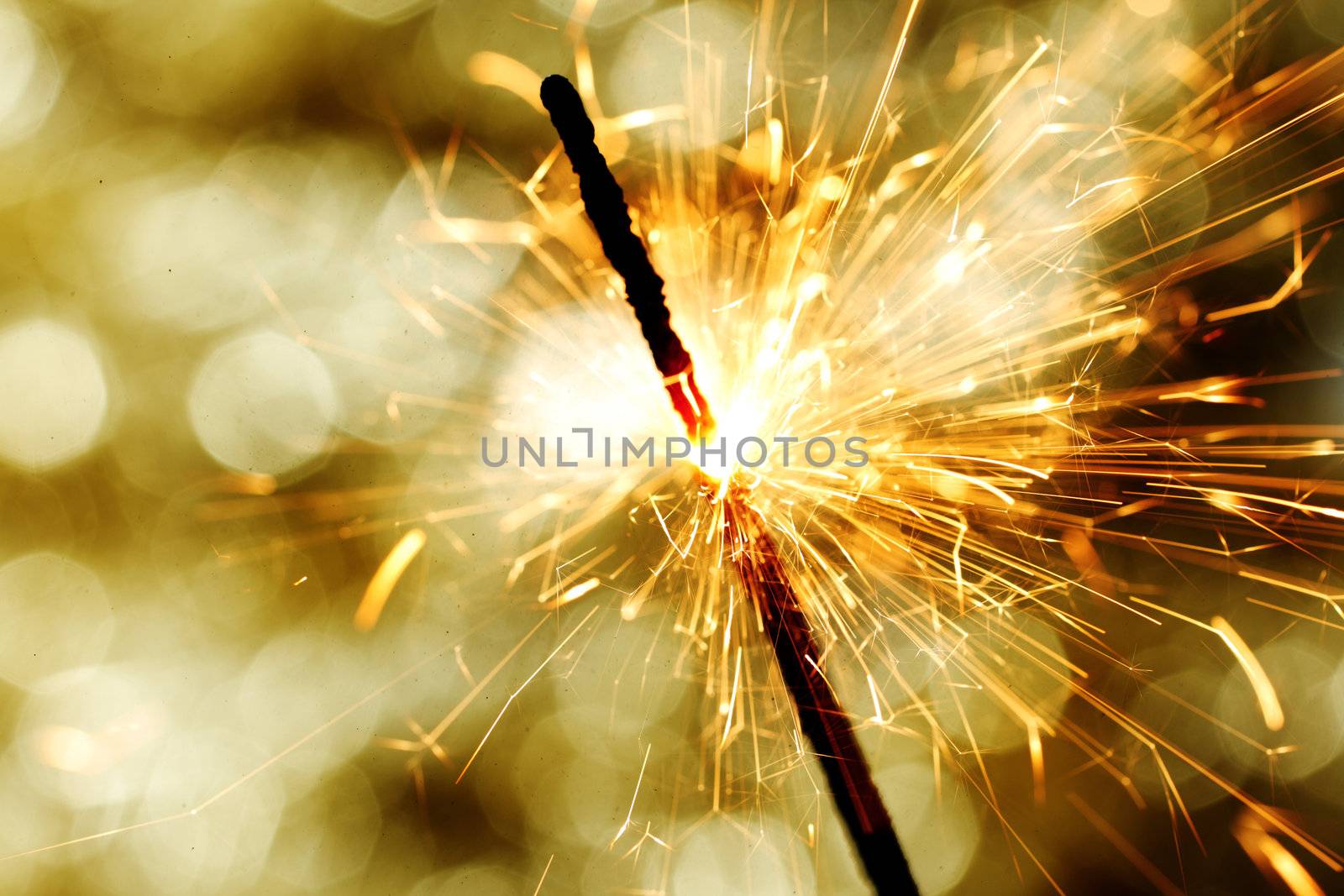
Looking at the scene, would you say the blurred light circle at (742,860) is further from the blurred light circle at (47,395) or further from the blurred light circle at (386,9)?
the blurred light circle at (386,9)

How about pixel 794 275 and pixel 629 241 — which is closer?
pixel 629 241

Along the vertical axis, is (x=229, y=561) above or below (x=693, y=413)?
below

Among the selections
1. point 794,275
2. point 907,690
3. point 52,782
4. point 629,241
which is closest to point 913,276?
point 794,275

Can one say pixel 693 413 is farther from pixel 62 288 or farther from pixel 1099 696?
pixel 62 288

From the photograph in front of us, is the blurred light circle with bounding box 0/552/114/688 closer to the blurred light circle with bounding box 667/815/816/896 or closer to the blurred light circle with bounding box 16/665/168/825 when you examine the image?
the blurred light circle with bounding box 16/665/168/825

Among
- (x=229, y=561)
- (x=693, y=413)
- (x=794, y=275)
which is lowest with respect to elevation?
(x=229, y=561)

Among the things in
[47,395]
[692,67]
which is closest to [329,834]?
[47,395]

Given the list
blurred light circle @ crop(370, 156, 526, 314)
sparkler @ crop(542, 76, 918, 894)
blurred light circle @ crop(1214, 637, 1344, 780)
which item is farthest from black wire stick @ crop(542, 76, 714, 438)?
blurred light circle @ crop(1214, 637, 1344, 780)
